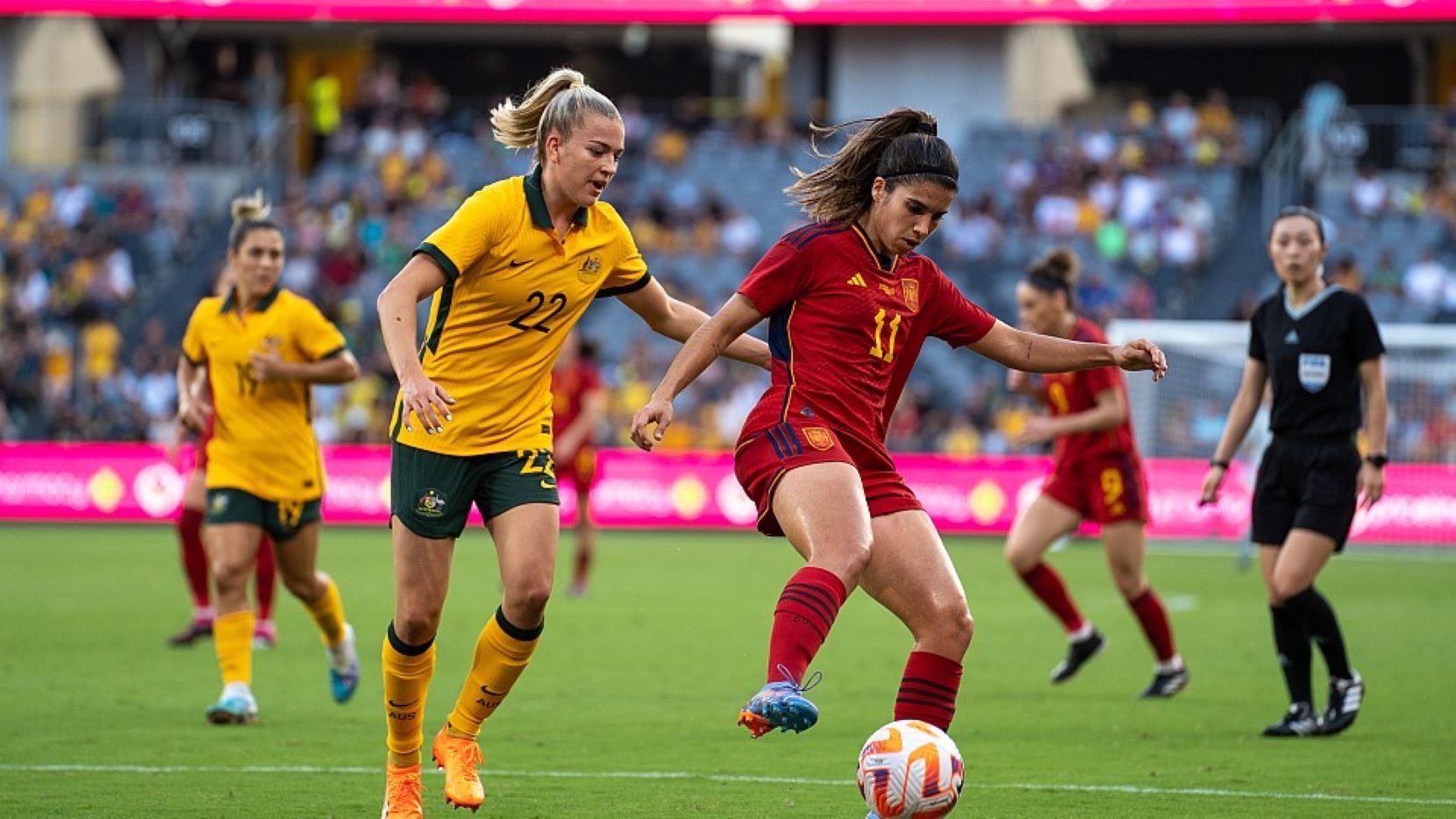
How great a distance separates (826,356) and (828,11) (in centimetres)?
2632

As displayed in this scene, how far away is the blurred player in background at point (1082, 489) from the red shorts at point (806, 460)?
14.0ft

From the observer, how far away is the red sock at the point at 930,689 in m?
6.47

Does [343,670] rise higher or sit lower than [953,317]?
lower

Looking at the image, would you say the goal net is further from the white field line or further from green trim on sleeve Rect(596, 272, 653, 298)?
green trim on sleeve Rect(596, 272, 653, 298)

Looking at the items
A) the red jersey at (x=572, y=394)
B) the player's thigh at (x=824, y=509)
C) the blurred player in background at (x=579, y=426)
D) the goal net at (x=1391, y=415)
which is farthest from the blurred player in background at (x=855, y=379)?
the goal net at (x=1391, y=415)

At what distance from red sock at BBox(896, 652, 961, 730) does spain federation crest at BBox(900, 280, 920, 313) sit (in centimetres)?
120

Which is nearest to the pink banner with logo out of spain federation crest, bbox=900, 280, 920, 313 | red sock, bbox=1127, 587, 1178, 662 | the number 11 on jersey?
red sock, bbox=1127, 587, 1178, 662

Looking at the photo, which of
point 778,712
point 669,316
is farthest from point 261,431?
point 778,712

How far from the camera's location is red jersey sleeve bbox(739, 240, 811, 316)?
654cm

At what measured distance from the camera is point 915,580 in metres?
6.45

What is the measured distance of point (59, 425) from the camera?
93.8ft

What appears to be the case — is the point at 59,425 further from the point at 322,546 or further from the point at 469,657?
the point at 469,657

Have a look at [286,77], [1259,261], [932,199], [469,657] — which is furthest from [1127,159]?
[932,199]

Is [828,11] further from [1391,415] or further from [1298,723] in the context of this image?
[1298,723]
